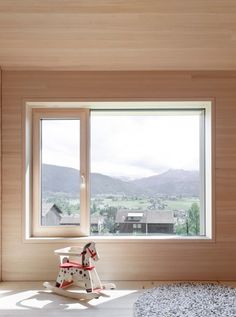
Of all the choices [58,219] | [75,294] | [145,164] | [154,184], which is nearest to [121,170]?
[145,164]

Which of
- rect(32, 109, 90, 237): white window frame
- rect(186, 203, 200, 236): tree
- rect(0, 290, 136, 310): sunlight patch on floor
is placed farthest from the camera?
rect(186, 203, 200, 236): tree

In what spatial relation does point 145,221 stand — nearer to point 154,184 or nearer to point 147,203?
point 147,203

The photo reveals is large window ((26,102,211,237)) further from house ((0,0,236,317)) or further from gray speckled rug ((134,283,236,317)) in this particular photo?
gray speckled rug ((134,283,236,317))

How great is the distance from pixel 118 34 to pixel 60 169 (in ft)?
4.72

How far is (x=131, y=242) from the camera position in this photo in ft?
11.3

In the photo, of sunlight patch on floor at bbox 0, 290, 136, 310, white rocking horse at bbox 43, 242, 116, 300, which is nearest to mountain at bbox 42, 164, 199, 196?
white rocking horse at bbox 43, 242, 116, 300

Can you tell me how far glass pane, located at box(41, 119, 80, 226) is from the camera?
12.1 feet

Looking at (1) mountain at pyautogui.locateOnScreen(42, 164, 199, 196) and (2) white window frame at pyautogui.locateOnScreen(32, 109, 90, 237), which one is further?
(1) mountain at pyautogui.locateOnScreen(42, 164, 199, 196)

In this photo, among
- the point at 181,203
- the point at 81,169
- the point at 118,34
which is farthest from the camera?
the point at 181,203

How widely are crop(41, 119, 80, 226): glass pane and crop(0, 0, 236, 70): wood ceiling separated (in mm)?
619

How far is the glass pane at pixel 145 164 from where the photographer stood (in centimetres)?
377

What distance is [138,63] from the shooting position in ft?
11.1

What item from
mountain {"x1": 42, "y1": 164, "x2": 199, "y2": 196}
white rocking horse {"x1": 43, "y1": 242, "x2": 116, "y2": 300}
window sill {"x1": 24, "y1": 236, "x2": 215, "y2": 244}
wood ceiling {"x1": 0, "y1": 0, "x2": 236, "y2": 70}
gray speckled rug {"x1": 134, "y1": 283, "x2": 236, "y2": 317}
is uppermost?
wood ceiling {"x1": 0, "y1": 0, "x2": 236, "y2": 70}

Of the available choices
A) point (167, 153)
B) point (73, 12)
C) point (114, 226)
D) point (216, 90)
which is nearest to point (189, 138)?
point (167, 153)
